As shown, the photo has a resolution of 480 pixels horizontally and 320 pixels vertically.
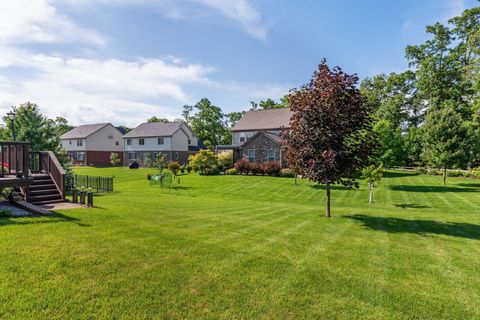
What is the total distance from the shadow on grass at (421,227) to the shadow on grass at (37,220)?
10.0m

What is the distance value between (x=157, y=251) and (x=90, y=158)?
6140cm

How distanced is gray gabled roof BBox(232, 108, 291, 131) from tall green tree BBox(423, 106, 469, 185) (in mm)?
20309

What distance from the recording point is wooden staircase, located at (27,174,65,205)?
36.9 feet

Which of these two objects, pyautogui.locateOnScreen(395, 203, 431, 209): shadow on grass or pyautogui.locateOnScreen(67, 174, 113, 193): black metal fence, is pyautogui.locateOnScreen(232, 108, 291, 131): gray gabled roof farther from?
pyautogui.locateOnScreen(67, 174, 113, 193): black metal fence

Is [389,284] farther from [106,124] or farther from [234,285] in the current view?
[106,124]

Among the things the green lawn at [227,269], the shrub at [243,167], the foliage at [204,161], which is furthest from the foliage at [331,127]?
the foliage at [204,161]

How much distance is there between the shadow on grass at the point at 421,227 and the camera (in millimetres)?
9562

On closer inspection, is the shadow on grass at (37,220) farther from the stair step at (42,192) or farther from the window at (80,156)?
the window at (80,156)

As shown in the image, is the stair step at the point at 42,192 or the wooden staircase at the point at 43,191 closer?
the wooden staircase at the point at 43,191

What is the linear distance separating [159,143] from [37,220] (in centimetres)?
4779

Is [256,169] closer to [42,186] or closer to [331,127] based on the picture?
[331,127]

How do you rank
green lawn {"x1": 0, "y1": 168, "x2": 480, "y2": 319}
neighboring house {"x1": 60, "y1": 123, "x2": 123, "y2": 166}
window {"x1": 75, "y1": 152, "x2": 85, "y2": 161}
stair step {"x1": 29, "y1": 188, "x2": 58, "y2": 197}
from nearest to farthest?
green lawn {"x1": 0, "y1": 168, "x2": 480, "y2": 319} < stair step {"x1": 29, "y1": 188, "x2": 58, "y2": 197} < neighboring house {"x1": 60, "y1": 123, "x2": 123, "y2": 166} < window {"x1": 75, "y1": 152, "x2": 85, "y2": 161}

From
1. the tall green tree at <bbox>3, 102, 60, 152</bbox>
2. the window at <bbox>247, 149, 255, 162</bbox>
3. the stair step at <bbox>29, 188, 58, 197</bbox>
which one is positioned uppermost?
the tall green tree at <bbox>3, 102, 60, 152</bbox>

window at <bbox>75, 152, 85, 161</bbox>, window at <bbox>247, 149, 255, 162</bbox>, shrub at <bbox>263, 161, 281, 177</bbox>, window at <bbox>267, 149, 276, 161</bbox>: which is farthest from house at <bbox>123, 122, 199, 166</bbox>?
shrub at <bbox>263, 161, 281, 177</bbox>
